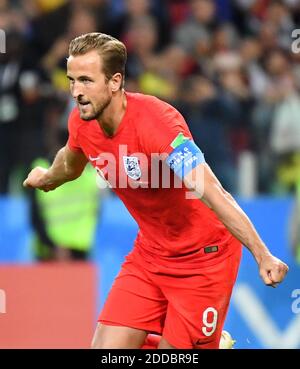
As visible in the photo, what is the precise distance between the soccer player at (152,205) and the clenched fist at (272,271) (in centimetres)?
44

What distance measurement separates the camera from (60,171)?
6.45 meters

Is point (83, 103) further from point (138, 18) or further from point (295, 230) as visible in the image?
point (138, 18)

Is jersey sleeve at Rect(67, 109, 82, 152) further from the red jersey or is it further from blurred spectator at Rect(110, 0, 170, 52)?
blurred spectator at Rect(110, 0, 170, 52)

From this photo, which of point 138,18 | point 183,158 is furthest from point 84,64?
point 138,18

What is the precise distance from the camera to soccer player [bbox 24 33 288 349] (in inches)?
221

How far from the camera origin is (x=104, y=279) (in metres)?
9.16

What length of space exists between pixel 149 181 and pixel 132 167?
5.2 inches

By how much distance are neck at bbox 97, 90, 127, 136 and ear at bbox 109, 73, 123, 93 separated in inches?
1.4

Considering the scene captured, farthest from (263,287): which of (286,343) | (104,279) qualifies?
(104,279)

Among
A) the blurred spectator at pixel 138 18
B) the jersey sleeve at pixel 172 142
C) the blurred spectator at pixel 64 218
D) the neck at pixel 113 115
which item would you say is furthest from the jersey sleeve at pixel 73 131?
the blurred spectator at pixel 138 18

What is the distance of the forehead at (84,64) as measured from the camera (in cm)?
562
